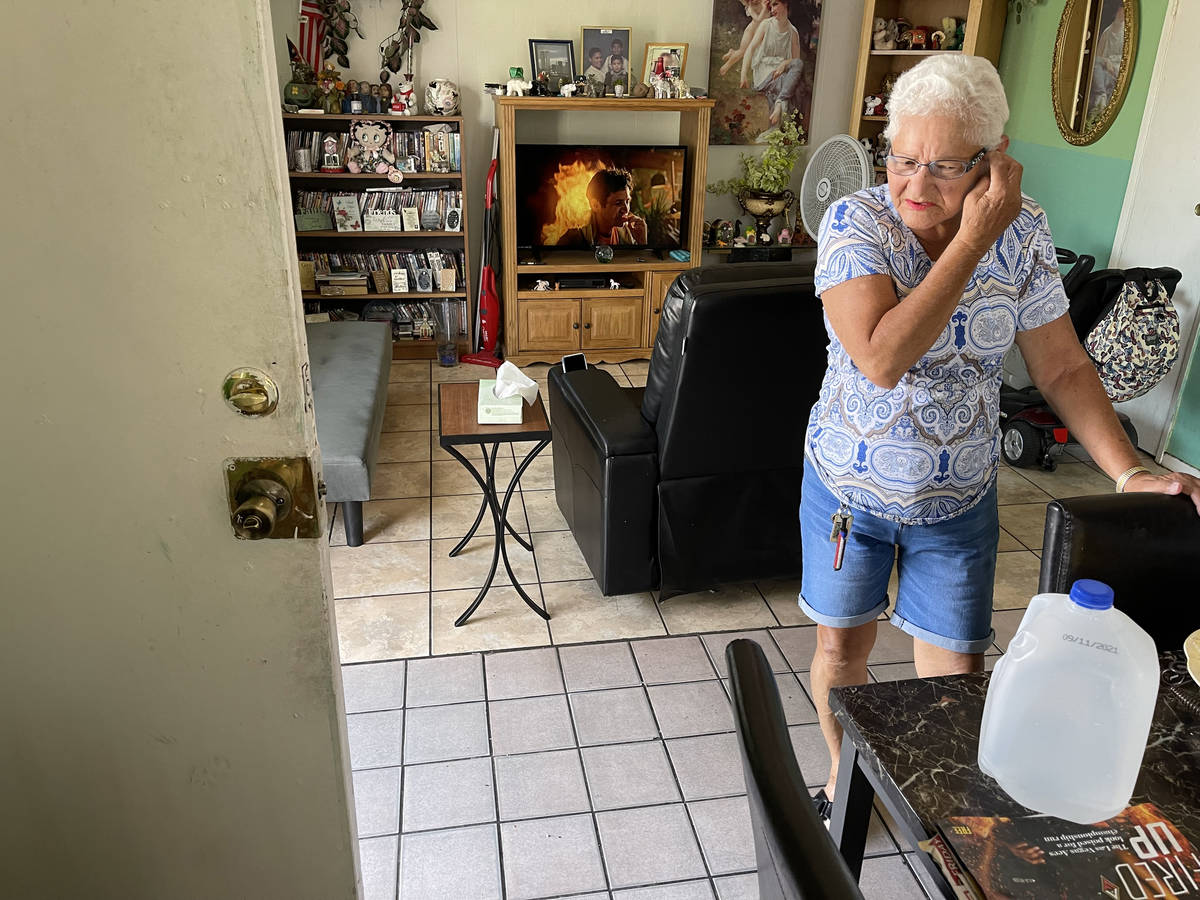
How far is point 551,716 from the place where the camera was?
89.4 inches

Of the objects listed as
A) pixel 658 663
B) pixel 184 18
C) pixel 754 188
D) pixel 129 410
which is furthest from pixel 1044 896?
pixel 754 188

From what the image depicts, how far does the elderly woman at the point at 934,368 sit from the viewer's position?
1329 mm

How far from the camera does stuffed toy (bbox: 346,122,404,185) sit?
4734 mm

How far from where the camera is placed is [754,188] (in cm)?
525

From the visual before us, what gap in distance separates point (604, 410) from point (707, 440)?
343 millimetres

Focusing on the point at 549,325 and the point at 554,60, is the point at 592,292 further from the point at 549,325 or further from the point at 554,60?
the point at 554,60

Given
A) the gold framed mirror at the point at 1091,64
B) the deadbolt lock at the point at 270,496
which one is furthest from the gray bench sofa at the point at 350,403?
the gold framed mirror at the point at 1091,64

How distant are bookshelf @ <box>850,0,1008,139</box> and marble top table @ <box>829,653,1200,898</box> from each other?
173 inches

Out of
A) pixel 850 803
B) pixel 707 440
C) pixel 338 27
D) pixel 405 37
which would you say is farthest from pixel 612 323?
pixel 850 803

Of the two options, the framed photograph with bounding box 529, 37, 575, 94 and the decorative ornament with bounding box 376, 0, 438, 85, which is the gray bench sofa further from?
the framed photograph with bounding box 529, 37, 575, 94

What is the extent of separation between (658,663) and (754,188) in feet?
11.6

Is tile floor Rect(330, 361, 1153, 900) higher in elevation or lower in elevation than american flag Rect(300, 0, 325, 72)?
lower

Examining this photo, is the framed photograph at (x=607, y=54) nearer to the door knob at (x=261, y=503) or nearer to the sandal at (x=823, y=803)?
the sandal at (x=823, y=803)

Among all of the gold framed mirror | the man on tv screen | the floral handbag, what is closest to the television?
the man on tv screen
